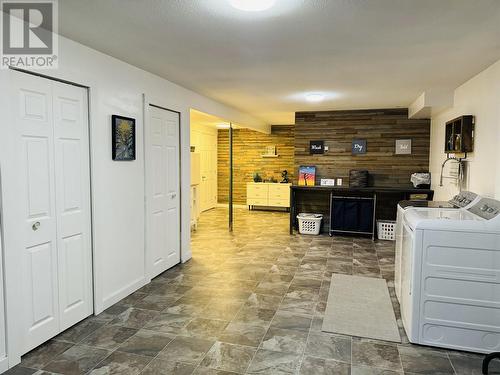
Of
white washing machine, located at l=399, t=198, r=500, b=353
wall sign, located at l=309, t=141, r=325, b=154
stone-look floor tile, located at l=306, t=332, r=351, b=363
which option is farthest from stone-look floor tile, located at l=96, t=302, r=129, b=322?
wall sign, located at l=309, t=141, r=325, b=154

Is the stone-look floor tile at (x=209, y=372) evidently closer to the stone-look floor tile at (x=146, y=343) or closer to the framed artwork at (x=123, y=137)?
the stone-look floor tile at (x=146, y=343)

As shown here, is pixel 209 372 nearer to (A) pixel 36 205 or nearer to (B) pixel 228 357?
(B) pixel 228 357

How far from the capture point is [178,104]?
4.45 m

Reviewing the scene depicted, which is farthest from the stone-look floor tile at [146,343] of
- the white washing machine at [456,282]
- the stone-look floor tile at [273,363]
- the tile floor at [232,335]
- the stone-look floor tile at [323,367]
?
the white washing machine at [456,282]

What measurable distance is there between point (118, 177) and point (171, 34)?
1.46 meters

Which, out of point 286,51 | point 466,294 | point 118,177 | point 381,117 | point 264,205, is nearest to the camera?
point 466,294

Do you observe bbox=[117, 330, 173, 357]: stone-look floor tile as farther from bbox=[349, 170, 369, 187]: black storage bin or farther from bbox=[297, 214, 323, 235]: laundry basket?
bbox=[349, 170, 369, 187]: black storage bin

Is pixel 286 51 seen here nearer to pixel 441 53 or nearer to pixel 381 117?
pixel 441 53

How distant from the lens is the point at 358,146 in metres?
6.65

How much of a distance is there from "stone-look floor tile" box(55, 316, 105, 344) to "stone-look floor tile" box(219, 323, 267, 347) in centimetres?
105

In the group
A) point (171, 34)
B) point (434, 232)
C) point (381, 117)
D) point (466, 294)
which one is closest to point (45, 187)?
point (171, 34)

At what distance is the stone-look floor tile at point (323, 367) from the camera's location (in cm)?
237

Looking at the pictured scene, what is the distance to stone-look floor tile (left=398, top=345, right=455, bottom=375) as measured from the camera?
2391mm

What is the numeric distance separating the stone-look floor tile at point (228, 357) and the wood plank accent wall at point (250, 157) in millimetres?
7380
